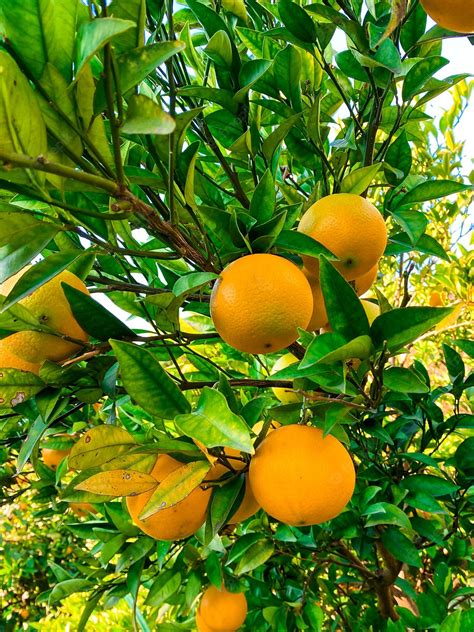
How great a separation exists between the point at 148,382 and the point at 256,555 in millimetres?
706

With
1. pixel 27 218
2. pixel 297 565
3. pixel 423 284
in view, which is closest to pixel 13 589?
pixel 297 565

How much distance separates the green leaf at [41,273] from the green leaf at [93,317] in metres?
0.05

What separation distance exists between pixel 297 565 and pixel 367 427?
2.67ft

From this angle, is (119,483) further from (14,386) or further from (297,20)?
(297,20)

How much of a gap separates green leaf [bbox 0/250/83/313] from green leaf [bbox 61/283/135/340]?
0.05 m

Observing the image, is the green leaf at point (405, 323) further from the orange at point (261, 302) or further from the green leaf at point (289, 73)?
the green leaf at point (289, 73)

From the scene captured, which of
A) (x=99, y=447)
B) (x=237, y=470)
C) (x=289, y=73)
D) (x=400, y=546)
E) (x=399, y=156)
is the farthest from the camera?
(x=400, y=546)

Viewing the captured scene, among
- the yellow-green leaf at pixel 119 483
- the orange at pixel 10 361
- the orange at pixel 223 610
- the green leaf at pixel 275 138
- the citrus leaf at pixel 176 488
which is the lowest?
the orange at pixel 223 610

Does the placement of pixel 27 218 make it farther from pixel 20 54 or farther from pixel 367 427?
pixel 367 427

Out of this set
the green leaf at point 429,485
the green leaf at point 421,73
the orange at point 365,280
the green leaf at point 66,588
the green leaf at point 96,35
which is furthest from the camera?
the green leaf at point 66,588

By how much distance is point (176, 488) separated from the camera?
0.68 meters

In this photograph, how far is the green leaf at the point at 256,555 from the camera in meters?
1.21

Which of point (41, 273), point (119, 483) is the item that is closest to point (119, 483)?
point (119, 483)

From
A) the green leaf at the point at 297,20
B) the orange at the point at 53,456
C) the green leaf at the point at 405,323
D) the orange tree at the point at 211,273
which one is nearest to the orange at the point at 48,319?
the orange tree at the point at 211,273
